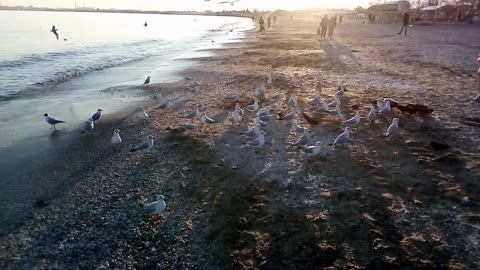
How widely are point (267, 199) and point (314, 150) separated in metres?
2.44

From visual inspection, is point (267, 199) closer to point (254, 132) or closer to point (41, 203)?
point (254, 132)

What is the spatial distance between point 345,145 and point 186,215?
4803 millimetres

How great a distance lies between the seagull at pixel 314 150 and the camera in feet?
28.8

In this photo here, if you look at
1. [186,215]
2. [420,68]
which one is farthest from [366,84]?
[186,215]

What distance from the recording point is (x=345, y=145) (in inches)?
371

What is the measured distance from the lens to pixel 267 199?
22.8ft

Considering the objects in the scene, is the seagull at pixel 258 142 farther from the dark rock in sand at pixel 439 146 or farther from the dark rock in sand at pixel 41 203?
the dark rock in sand at pixel 41 203

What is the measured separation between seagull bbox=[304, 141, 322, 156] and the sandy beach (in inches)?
7.9

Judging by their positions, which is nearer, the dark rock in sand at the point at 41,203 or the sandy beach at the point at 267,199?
the sandy beach at the point at 267,199

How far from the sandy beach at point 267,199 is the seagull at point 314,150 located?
0.20 metres

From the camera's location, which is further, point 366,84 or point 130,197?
point 366,84

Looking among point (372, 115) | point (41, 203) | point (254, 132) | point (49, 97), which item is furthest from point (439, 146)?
point (49, 97)

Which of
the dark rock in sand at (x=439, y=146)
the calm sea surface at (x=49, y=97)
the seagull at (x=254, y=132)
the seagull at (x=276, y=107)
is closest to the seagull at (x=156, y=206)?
the calm sea surface at (x=49, y=97)

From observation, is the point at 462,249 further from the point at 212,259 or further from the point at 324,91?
the point at 324,91
